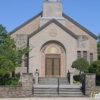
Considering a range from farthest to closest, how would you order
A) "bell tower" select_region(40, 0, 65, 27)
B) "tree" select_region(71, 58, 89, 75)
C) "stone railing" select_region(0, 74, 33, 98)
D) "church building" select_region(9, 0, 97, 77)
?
"bell tower" select_region(40, 0, 65, 27), "church building" select_region(9, 0, 97, 77), "tree" select_region(71, 58, 89, 75), "stone railing" select_region(0, 74, 33, 98)

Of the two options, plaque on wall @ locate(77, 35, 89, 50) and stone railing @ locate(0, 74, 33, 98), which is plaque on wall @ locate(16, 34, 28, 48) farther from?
stone railing @ locate(0, 74, 33, 98)

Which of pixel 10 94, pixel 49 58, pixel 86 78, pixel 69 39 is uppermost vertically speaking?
pixel 69 39

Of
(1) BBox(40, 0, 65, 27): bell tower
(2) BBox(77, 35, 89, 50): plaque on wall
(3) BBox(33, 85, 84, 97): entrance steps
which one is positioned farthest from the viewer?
(1) BBox(40, 0, 65, 27): bell tower

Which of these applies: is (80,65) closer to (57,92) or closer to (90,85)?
(90,85)

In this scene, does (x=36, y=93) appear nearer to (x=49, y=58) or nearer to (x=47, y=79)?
(x=47, y=79)

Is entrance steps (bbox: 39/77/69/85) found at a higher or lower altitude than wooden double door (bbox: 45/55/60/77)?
lower

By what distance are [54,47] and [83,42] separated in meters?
4.43

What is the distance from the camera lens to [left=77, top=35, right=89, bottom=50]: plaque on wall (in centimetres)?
3766

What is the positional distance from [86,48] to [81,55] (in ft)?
4.37

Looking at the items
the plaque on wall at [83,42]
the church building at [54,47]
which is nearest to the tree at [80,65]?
the church building at [54,47]

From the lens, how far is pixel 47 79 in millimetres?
33656

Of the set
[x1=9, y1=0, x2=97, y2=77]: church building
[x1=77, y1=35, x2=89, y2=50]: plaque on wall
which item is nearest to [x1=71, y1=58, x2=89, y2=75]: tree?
[x1=9, y1=0, x2=97, y2=77]: church building

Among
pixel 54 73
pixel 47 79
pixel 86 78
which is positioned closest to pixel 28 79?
pixel 86 78

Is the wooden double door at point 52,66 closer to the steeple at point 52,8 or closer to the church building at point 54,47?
the church building at point 54,47
